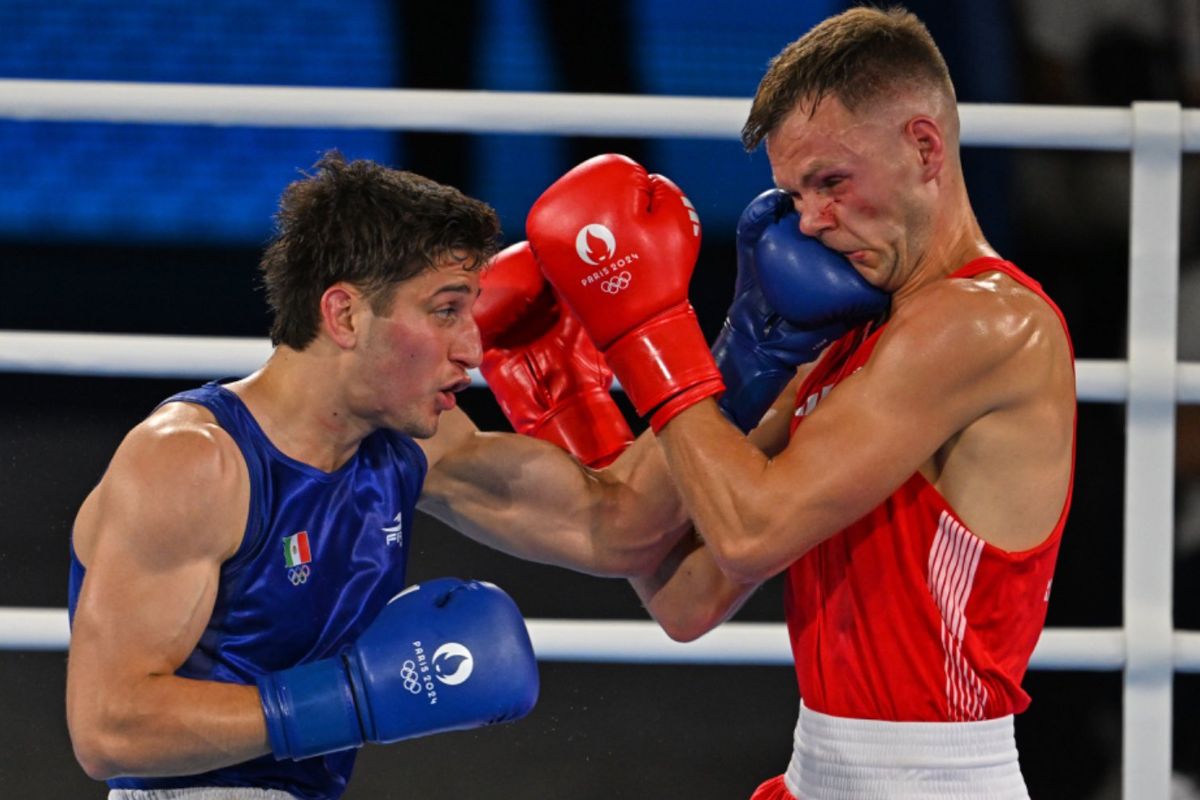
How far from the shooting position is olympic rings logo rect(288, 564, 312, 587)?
2.14 metres

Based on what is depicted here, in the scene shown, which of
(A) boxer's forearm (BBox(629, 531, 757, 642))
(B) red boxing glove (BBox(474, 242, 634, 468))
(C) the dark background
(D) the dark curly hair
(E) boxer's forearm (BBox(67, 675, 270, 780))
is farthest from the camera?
(C) the dark background

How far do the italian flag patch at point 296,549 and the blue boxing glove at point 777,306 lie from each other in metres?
0.66

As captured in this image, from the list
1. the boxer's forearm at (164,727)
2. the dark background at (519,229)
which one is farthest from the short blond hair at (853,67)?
the dark background at (519,229)

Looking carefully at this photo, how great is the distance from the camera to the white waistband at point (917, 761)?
2018 millimetres

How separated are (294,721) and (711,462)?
2.10 ft

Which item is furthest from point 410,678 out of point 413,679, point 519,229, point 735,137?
point 519,229

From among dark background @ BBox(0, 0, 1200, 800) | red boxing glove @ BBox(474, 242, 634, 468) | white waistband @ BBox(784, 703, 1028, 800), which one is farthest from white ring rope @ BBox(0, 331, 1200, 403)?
white waistband @ BBox(784, 703, 1028, 800)

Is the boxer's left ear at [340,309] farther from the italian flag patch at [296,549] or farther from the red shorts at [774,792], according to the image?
the red shorts at [774,792]

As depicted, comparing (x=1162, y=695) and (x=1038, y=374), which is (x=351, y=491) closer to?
(x=1038, y=374)

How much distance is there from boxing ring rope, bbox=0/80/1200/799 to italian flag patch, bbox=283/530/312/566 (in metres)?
0.78

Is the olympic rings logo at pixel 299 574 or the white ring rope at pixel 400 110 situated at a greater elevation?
the white ring rope at pixel 400 110

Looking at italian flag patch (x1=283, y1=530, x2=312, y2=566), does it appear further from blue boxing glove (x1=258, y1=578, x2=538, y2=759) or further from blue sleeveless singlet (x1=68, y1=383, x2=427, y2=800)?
blue boxing glove (x1=258, y1=578, x2=538, y2=759)

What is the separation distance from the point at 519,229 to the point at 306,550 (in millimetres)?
1599

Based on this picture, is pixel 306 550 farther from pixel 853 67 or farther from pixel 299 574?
pixel 853 67
